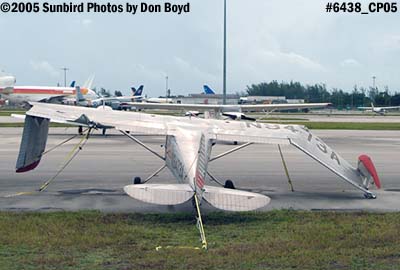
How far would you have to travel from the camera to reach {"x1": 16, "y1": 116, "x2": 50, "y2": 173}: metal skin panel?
1420 cm

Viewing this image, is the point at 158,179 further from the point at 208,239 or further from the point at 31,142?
the point at 208,239

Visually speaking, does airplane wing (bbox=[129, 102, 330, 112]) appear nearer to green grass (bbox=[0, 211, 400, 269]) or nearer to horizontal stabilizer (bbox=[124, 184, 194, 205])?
green grass (bbox=[0, 211, 400, 269])

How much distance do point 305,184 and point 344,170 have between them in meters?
3.18

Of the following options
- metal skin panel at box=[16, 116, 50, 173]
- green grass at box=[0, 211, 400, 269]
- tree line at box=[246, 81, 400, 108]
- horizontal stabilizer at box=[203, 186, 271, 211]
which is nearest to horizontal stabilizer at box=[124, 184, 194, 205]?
horizontal stabilizer at box=[203, 186, 271, 211]

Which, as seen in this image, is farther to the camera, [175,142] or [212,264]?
[175,142]

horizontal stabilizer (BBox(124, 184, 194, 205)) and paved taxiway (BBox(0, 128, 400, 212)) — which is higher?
horizontal stabilizer (BBox(124, 184, 194, 205))

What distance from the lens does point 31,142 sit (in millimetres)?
14539

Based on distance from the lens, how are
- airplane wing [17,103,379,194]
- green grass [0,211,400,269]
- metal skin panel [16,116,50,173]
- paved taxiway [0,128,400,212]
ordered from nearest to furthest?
green grass [0,211,400,269], airplane wing [17,103,379,194], paved taxiway [0,128,400,212], metal skin panel [16,116,50,173]

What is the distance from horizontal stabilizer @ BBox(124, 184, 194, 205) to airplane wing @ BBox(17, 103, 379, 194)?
2972 millimetres

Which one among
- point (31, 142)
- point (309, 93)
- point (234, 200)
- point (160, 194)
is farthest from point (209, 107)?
point (309, 93)

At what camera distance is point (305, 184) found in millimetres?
17109

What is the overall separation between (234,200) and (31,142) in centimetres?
578

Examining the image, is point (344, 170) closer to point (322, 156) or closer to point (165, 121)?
point (322, 156)

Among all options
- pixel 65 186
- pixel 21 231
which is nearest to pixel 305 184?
pixel 65 186
